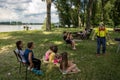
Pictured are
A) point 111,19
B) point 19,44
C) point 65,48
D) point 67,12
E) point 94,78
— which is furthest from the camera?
point 67,12

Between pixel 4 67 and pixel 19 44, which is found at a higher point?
pixel 19 44

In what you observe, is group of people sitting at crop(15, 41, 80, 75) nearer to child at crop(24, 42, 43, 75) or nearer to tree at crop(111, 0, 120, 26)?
child at crop(24, 42, 43, 75)

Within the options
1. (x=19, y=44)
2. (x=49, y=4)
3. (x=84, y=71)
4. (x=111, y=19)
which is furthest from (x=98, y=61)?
(x=111, y=19)

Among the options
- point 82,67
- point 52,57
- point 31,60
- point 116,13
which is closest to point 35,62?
point 31,60

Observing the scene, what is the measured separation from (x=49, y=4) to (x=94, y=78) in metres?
26.6

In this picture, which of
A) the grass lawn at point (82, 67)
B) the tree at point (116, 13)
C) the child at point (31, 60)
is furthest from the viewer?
the tree at point (116, 13)

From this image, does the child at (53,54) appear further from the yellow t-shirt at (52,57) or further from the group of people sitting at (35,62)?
the group of people sitting at (35,62)

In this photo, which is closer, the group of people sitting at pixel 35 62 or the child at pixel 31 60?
the group of people sitting at pixel 35 62

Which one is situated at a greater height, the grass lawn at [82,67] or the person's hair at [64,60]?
the person's hair at [64,60]

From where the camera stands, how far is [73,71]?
13.1 m

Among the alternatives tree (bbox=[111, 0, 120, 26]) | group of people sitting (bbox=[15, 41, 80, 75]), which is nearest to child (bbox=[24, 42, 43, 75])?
group of people sitting (bbox=[15, 41, 80, 75])

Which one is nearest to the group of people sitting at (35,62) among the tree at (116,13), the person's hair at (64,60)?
the person's hair at (64,60)

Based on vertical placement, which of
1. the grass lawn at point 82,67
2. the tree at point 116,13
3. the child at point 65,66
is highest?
the tree at point 116,13

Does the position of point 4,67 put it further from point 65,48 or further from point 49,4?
point 49,4
